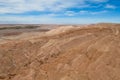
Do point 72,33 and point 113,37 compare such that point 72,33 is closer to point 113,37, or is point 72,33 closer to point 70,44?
point 70,44

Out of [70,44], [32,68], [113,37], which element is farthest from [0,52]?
[113,37]

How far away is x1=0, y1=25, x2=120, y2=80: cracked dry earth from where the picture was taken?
45.7ft

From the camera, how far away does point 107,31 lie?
18.5 meters

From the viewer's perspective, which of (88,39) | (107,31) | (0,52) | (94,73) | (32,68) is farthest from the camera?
(107,31)

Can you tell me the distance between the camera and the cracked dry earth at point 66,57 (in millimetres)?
13930

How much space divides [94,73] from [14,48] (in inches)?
277

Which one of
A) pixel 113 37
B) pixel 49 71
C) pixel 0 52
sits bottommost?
pixel 49 71

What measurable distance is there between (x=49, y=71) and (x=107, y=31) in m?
7.11

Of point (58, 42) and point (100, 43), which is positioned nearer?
point (100, 43)

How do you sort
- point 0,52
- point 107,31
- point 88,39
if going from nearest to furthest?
1. point 0,52
2. point 88,39
3. point 107,31

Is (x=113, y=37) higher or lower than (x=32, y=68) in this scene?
higher

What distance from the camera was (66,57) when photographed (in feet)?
50.8

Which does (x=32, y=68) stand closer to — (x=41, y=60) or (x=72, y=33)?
(x=41, y=60)

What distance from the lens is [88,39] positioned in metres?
17.3
